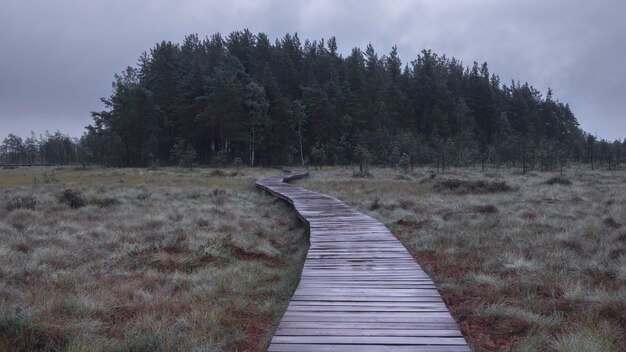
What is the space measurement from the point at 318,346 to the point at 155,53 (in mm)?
78304

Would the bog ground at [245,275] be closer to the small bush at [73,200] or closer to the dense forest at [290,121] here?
the small bush at [73,200]

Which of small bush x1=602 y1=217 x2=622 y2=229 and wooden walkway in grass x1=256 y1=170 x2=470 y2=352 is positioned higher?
small bush x1=602 y1=217 x2=622 y2=229

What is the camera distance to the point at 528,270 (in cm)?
741

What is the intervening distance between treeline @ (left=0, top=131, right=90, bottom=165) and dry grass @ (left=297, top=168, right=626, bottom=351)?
72.4 metres

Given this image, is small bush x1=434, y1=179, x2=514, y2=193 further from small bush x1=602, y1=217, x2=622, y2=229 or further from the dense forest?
the dense forest

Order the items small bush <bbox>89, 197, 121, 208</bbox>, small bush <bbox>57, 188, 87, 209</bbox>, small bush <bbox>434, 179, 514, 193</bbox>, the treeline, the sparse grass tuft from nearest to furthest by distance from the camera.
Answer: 1. the sparse grass tuft
2. small bush <bbox>57, 188, 87, 209</bbox>
3. small bush <bbox>89, 197, 121, 208</bbox>
4. small bush <bbox>434, 179, 514, 193</bbox>
5. the treeline

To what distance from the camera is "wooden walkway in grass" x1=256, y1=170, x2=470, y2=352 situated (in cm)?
401

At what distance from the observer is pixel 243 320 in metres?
5.86

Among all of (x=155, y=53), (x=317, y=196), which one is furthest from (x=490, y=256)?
(x=155, y=53)

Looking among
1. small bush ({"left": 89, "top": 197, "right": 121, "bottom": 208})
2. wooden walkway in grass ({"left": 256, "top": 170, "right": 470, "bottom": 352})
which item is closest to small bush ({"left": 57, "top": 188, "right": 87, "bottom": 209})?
small bush ({"left": 89, "top": 197, "right": 121, "bottom": 208})

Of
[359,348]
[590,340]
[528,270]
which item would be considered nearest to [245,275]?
[359,348]

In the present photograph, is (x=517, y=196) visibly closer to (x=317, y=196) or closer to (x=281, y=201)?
(x=317, y=196)

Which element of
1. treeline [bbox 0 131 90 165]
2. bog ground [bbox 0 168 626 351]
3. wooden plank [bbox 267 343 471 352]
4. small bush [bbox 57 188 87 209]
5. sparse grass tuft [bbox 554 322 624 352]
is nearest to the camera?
wooden plank [bbox 267 343 471 352]

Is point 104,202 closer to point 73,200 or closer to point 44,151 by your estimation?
point 73,200
